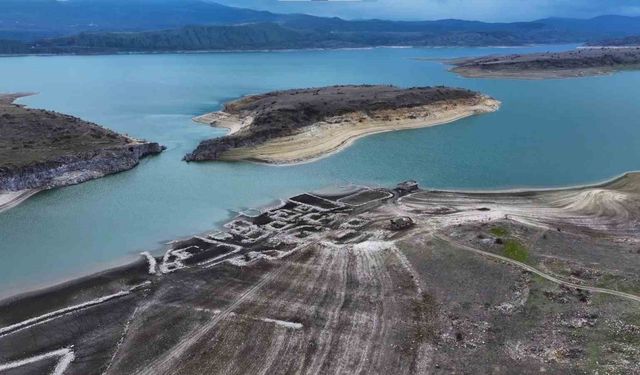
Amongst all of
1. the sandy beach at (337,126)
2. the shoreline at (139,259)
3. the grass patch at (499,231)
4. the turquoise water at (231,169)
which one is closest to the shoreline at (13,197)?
the turquoise water at (231,169)

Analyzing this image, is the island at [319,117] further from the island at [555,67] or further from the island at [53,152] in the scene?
the island at [555,67]

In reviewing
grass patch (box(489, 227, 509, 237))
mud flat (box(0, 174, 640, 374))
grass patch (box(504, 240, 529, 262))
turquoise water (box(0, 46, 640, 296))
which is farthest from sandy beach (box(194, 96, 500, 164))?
grass patch (box(504, 240, 529, 262))

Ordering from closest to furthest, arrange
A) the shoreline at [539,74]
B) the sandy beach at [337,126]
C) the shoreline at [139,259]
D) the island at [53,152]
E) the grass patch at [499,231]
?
the shoreline at [139,259]
the grass patch at [499,231]
the island at [53,152]
the sandy beach at [337,126]
the shoreline at [539,74]

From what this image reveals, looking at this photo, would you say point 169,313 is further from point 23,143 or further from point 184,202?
point 23,143

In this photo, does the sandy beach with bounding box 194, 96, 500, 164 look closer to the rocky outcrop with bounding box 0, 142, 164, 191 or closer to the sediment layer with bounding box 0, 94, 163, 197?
the rocky outcrop with bounding box 0, 142, 164, 191

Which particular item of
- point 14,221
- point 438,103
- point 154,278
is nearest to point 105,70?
point 438,103

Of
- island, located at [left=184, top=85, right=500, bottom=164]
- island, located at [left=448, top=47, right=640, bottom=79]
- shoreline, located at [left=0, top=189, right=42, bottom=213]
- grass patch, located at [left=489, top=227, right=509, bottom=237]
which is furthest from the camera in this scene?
island, located at [left=448, top=47, right=640, bottom=79]
